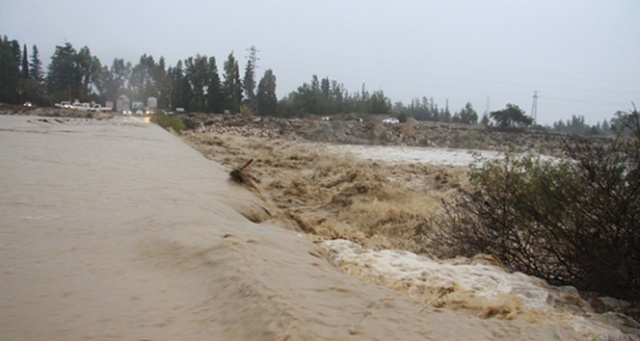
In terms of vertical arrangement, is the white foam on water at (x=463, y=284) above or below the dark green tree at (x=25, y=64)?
below

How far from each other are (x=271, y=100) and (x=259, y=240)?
53.6 m

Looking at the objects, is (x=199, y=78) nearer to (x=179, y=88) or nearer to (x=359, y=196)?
(x=179, y=88)

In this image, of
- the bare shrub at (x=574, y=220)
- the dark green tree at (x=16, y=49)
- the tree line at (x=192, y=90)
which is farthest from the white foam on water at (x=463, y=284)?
the dark green tree at (x=16, y=49)

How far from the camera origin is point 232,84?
5431 centimetres

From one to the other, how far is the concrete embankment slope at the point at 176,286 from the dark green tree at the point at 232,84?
50.9 meters

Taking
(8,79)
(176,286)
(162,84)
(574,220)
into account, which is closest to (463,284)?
(574,220)

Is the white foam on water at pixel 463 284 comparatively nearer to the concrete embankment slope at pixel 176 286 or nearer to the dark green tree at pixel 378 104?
the concrete embankment slope at pixel 176 286

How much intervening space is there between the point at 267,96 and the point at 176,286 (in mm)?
54985

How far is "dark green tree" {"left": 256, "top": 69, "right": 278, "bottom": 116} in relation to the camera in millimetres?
54094

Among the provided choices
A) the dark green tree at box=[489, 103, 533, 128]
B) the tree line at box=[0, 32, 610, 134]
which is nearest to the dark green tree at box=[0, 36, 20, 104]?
the tree line at box=[0, 32, 610, 134]

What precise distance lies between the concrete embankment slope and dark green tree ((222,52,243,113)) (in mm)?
50888

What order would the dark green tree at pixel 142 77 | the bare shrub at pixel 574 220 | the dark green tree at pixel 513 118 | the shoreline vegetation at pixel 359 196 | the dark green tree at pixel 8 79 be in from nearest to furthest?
the bare shrub at pixel 574 220
the shoreline vegetation at pixel 359 196
the dark green tree at pixel 513 118
the dark green tree at pixel 8 79
the dark green tree at pixel 142 77

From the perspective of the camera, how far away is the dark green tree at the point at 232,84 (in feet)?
174

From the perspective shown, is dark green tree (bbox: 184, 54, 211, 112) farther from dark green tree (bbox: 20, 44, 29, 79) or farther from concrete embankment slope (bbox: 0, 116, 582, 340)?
concrete embankment slope (bbox: 0, 116, 582, 340)
